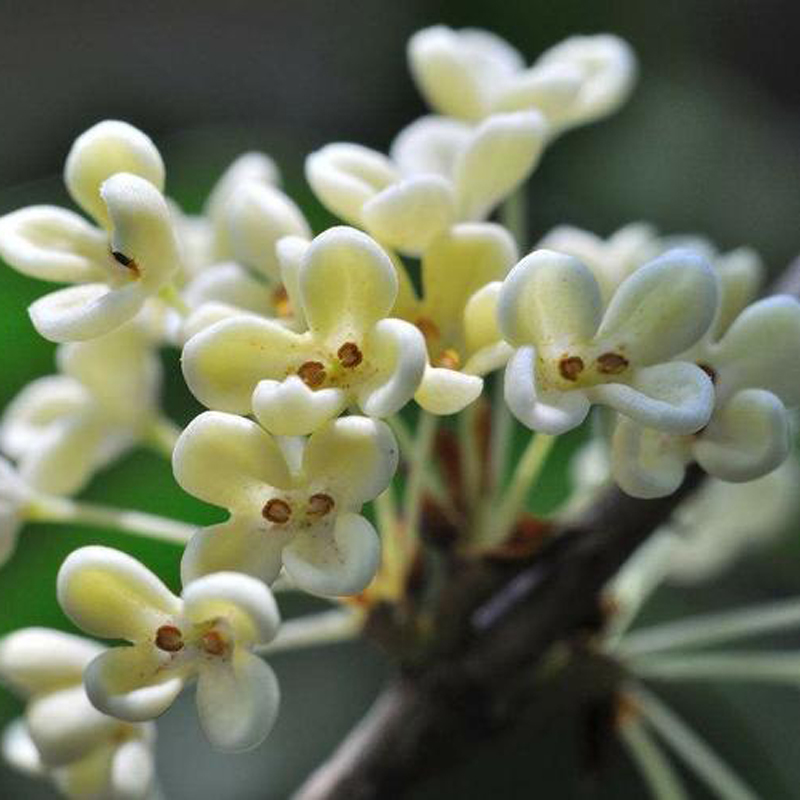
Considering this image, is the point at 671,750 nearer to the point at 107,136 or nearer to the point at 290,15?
the point at 107,136

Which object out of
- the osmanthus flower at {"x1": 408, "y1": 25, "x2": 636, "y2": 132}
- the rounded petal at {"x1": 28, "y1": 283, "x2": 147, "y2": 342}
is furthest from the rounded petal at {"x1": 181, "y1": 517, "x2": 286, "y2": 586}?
the osmanthus flower at {"x1": 408, "y1": 25, "x2": 636, "y2": 132}

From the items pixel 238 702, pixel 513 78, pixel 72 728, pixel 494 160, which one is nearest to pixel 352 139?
pixel 513 78

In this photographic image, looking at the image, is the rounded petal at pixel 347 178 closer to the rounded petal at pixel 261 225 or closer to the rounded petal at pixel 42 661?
the rounded petal at pixel 261 225

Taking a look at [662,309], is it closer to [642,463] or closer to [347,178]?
[642,463]

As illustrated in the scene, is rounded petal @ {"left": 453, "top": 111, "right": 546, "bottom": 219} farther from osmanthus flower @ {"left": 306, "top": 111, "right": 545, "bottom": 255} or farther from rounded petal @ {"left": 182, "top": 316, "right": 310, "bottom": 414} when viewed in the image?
rounded petal @ {"left": 182, "top": 316, "right": 310, "bottom": 414}

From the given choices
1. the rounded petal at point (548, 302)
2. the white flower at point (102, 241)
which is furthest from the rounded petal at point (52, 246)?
the rounded petal at point (548, 302)

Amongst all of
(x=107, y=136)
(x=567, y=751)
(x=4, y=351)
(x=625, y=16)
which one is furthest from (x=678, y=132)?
(x=107, y=136)
